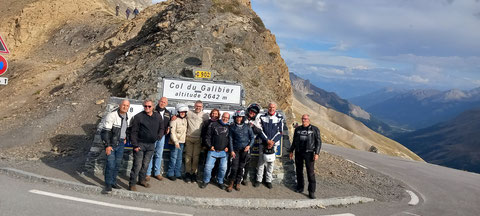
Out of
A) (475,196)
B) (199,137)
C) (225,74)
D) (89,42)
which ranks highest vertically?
(89,42)

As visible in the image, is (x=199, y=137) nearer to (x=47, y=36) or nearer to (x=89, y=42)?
(x=89, y=42)

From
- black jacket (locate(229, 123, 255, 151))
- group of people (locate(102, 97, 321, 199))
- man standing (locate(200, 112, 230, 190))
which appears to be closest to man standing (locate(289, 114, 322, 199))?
group of people (locate(102, 97, 321, 199))

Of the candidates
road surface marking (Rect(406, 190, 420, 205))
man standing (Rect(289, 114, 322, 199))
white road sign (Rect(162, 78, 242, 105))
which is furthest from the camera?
white road sign (Rect(162, 78, 242, 105))

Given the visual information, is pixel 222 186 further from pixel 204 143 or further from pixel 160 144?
pixel 160 144

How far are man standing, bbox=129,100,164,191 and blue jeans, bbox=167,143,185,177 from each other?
99 cm

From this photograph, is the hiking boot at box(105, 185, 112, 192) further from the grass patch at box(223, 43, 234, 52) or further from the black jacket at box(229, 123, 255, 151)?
the grass patch at box(223, 43, 234, 52)

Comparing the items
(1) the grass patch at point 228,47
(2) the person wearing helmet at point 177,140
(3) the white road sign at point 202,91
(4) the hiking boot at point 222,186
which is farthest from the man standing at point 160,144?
(1) the grass patch at point 228,47

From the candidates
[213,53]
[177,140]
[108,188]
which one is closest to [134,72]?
[213,53]

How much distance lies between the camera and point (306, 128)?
357 inches

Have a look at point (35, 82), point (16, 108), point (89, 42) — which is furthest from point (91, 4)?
point (16, 108)

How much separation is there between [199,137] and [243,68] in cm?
1033

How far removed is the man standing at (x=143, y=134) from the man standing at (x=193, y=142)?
1013mm

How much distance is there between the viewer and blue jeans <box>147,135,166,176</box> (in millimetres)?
8705

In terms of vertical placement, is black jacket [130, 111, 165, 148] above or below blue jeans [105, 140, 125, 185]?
above
